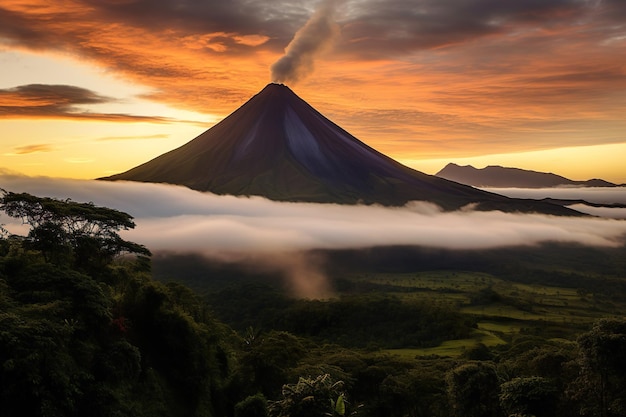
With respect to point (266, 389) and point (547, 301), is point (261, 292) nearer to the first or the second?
point (547, 301)

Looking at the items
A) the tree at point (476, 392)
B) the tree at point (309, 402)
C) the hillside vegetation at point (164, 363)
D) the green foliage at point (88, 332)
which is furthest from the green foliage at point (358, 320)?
the tree at point (309, 402)

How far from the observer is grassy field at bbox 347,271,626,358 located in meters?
105

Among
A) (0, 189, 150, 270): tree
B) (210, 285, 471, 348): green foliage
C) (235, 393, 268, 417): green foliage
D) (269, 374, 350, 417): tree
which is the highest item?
(0, 189, 150, 270): tree

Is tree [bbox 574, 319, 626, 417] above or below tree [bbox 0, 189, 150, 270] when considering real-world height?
below

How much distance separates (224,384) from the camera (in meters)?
46.2

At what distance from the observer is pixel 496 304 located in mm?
142125

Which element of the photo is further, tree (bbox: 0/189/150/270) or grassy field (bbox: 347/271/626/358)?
grassy field (bbox: 347/271/626/358)

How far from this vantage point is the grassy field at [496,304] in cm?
10525

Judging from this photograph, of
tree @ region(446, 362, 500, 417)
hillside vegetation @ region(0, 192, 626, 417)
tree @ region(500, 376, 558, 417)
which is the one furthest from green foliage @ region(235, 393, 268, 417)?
tree @ region(500, 376, 558, 417)

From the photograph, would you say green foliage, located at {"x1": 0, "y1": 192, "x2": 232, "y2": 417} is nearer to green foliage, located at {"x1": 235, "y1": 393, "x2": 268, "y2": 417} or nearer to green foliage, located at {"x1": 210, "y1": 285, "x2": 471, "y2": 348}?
green foliage, located at {"x1": 235, "y1": 393, "x2": 268, "y2": 417}

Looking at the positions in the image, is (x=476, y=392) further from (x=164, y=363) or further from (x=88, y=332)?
(x=88, y=332)

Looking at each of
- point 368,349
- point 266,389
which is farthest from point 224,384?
point 368,349

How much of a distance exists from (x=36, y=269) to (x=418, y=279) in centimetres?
16229

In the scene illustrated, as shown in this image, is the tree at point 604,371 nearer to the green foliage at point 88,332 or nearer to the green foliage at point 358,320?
the green foliage at point 88,332
